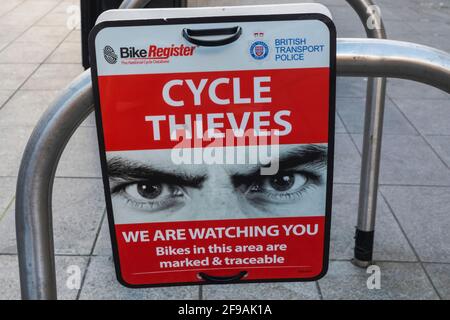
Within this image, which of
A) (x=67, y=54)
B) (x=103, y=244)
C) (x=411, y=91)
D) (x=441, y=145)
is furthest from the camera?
(x=67, y=54)

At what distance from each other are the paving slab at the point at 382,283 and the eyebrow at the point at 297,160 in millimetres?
1582

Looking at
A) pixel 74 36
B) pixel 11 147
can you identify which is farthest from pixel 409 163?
pixel 74 36

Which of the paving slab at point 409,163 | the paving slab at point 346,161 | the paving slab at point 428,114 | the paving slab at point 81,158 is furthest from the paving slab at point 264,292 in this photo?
the paving slab at point 428,114

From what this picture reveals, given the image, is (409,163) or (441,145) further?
(441,145)

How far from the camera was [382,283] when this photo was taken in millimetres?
3174

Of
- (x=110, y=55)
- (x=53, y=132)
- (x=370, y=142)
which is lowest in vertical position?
(x=370, y=142)

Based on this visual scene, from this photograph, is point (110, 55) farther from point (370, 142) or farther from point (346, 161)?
point (346, 161)

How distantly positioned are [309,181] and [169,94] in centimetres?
45

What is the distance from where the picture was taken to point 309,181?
5.54 ft

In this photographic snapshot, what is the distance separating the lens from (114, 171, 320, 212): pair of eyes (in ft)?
5.45

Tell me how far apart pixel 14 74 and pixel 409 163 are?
3939 mm

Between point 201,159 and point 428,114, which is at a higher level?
point 201,159
